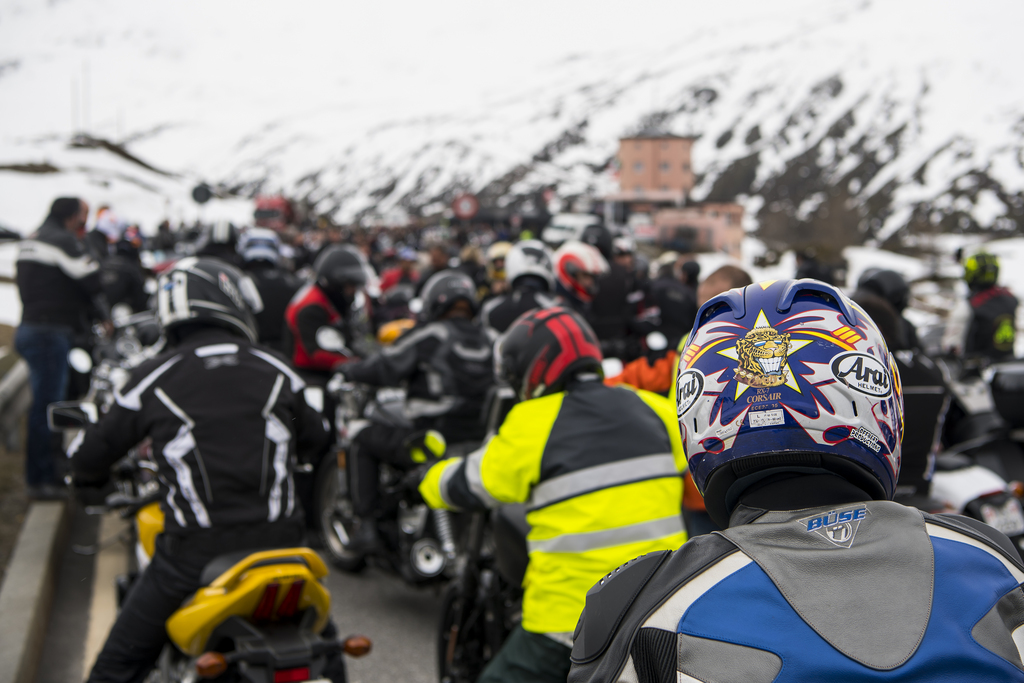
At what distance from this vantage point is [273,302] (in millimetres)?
7598

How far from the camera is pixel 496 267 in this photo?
35.4ft

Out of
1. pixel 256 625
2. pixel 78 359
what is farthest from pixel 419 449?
pixel 78 359

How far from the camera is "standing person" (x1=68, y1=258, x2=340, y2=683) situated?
3236 millimetres

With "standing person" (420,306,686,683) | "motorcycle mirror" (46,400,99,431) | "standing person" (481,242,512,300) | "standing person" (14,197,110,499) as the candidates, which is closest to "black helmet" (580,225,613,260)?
"standing person" (481,242,512,300)

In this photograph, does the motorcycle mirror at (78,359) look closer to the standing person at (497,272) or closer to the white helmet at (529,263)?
the white helmet at (529,263)

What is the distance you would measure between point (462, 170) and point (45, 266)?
19545 centimetres

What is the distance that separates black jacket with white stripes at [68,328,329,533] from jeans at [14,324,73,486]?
385cm

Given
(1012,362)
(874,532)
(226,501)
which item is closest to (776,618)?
(874,532)

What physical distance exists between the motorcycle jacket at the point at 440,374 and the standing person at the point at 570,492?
2.47 meters

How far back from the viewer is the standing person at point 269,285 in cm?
758

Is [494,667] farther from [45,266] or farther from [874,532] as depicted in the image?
[45,266]

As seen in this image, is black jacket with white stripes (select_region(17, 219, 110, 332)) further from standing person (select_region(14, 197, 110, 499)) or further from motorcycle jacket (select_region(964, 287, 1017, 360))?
motorcycle jacket (select_region(964, 287, 1017, 360))

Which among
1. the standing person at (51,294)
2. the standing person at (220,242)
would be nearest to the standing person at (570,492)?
the standing person at (51,294)

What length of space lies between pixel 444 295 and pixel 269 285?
8.21 feet
